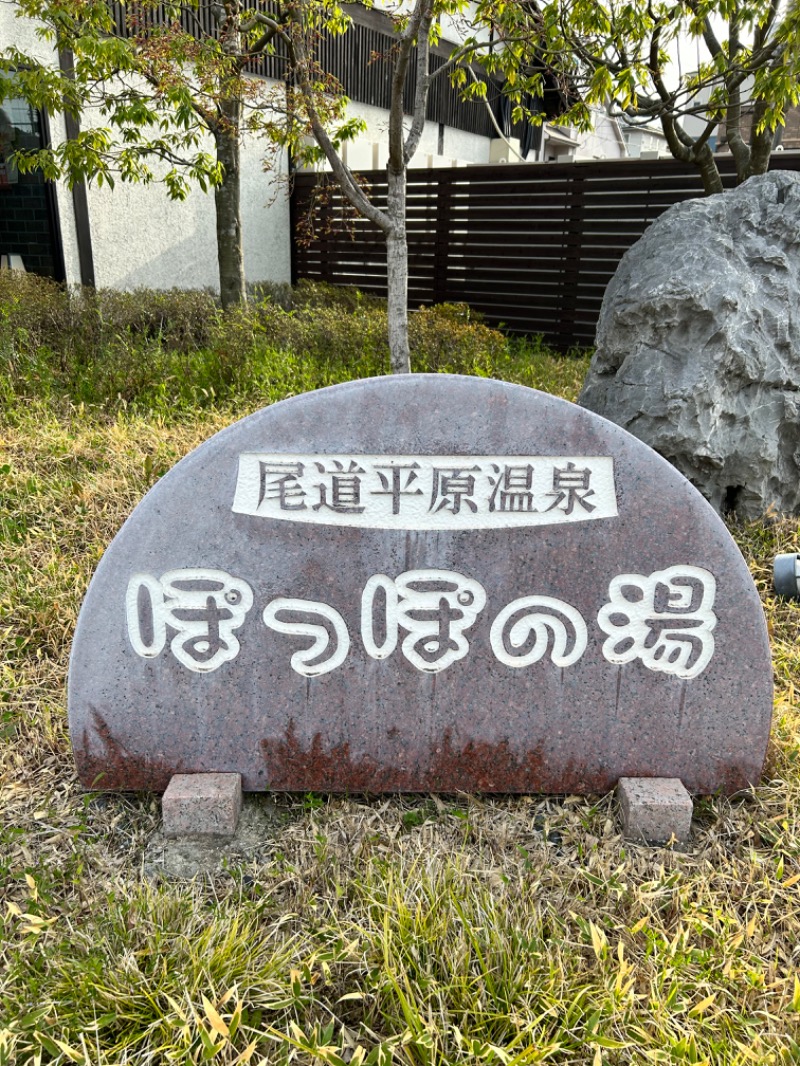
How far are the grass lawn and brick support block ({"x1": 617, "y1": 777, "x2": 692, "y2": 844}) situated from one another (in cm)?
4

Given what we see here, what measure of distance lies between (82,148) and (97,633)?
158 inches

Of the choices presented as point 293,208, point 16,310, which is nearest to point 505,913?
point 16,310

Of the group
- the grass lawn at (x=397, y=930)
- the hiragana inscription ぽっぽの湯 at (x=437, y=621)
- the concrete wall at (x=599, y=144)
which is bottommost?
the grass lawn at (x=397, y=930)

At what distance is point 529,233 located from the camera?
910 centimetres

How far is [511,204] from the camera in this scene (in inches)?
355

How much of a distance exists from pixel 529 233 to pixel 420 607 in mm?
8183

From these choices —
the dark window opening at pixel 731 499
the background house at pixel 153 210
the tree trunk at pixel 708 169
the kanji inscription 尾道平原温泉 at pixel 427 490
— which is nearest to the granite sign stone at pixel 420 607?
the kanji inscription 尾道平原温泉 at pixel 427 490

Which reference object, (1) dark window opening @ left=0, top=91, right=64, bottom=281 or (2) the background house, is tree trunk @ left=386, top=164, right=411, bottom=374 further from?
(1) dark window opening @ left=0, top=91, right=64, bottom=281

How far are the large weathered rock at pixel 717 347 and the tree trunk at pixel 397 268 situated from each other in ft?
5.27

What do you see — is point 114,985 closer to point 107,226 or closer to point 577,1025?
point 577,1025

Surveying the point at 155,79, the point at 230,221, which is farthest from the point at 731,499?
the point at 230,221

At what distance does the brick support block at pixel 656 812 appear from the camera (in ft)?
6.35

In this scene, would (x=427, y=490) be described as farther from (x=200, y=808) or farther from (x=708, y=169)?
(x=708, y=169)

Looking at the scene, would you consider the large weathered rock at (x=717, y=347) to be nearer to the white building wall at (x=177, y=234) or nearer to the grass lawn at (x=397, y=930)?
the grass lawn at (x=397, y=930)
